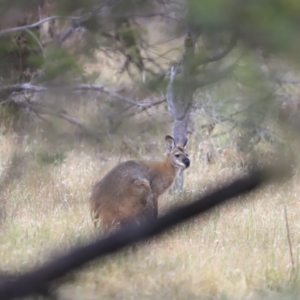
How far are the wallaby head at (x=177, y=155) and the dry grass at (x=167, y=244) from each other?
769mm

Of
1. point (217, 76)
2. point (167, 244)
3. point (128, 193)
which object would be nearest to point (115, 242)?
point (217, 76)

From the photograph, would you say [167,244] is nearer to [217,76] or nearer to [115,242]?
[217,76]

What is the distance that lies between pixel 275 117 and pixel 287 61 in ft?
0.68

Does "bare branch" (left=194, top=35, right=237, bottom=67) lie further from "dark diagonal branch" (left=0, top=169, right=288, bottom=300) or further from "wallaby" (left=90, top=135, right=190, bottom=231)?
"wallaby" (left=90, top=135, right=190, bottom=231)

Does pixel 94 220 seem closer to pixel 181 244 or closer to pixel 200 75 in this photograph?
pixel 181 244

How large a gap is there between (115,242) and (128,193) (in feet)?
15.2

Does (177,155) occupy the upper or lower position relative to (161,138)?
upper

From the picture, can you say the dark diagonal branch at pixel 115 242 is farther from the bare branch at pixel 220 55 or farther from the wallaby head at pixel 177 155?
the wallaby head at pixel 177 155

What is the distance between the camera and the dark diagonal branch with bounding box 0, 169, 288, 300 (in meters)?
1.42

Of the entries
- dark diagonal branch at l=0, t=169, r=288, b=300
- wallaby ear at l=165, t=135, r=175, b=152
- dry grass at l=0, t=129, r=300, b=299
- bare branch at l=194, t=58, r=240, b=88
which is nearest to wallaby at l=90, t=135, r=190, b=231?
dry grass at l=0, t=129, r=300, b=299

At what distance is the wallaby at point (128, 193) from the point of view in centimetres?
574

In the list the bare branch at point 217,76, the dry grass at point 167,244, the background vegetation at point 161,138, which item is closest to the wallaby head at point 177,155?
the background vegetation at point 161,138

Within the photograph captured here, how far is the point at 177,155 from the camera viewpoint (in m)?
7.29

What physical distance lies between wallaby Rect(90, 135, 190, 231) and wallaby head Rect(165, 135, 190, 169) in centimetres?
22
